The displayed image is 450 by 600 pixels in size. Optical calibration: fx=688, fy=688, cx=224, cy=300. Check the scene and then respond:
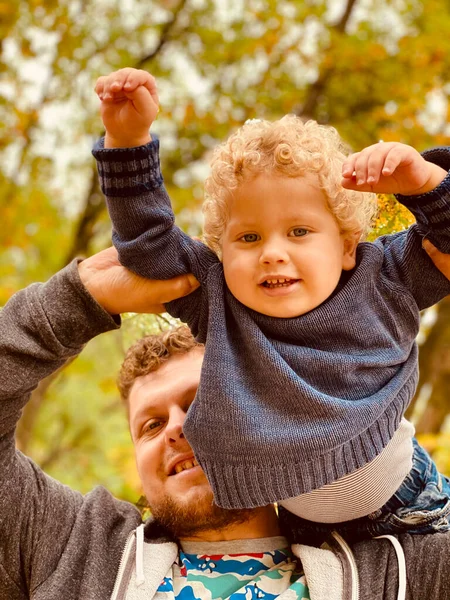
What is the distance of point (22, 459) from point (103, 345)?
268 inches

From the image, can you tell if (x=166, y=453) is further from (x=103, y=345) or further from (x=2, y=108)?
(x=103, y=345)

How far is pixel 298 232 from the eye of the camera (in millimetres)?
1496

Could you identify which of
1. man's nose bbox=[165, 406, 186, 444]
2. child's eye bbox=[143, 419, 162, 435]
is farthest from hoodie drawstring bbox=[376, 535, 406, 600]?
child's eye bbox=[143, 419, 162, 435]

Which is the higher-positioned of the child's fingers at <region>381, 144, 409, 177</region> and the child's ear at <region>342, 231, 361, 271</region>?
the child's fingers at <region>381, 144, 409, 177</region>

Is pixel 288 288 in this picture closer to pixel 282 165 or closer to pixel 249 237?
pixel 249 237

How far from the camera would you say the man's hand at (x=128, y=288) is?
5.34 ft

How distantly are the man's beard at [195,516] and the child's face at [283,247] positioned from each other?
0.69 meters

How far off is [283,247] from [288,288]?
89mm

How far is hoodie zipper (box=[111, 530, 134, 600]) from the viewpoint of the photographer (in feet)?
5.83

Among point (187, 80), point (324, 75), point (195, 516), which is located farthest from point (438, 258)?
point (187, 80)

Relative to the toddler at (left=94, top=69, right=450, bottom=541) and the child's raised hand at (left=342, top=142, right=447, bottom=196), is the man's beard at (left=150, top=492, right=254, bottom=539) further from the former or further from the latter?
the child's raised hand at (left=342, top=142, right=447, bottom=196)

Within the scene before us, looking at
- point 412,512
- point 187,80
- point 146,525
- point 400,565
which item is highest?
point 187,80

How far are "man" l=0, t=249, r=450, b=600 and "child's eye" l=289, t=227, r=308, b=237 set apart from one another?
29 cm

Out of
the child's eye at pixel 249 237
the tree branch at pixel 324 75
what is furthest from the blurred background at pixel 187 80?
the child's eye at pixel 249 237
